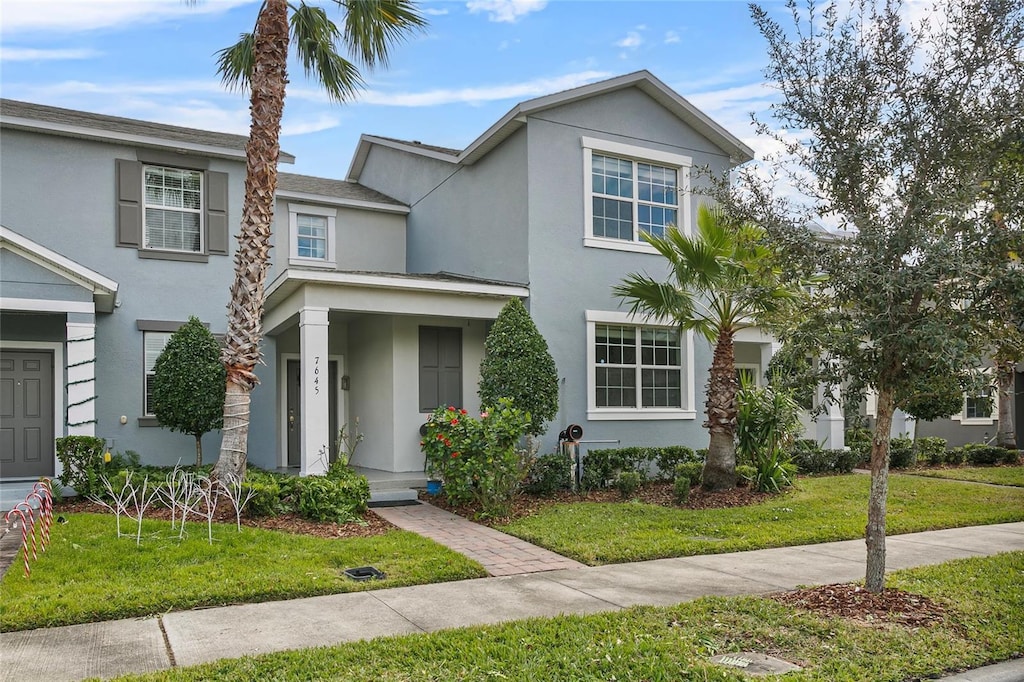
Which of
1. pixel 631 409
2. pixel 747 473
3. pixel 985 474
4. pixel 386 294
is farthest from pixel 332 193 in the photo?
pixel 985 474

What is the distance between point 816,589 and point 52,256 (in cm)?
1061

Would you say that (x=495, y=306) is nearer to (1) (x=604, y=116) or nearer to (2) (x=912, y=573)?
(1) (x=604, y=116)

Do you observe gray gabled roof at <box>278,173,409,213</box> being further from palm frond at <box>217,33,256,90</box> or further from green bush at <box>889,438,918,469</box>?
green bush at <box>889,438,918,469</box>

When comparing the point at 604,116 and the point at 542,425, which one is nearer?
the point at 542,425

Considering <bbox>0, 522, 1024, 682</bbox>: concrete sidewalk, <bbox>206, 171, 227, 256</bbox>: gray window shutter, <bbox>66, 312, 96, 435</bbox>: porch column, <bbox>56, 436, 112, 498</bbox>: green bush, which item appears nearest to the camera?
<bbox>0, 522, 1024, 682</bbox>: concrete sidewalk

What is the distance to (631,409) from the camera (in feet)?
46.4

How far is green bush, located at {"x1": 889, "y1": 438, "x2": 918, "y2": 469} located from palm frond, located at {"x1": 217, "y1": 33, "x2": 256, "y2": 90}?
47.6 feet

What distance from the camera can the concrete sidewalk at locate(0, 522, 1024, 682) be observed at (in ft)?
17.1

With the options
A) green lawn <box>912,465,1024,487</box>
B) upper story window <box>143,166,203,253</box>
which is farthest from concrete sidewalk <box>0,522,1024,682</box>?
upper story window <box>143,166,203,253</box>

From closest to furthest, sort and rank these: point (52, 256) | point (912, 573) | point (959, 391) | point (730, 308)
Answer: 1. point (959, 391)
2. point (912, 573)
3. point (52, 256)
4. point (730, 308)

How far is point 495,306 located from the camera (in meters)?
13.3

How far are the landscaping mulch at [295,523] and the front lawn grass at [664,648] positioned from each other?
4.02 m

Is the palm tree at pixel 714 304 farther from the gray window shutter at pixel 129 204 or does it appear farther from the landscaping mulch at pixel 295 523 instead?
the gray window shutter at pixel 129 204

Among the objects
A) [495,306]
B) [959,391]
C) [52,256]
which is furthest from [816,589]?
[52,256]
